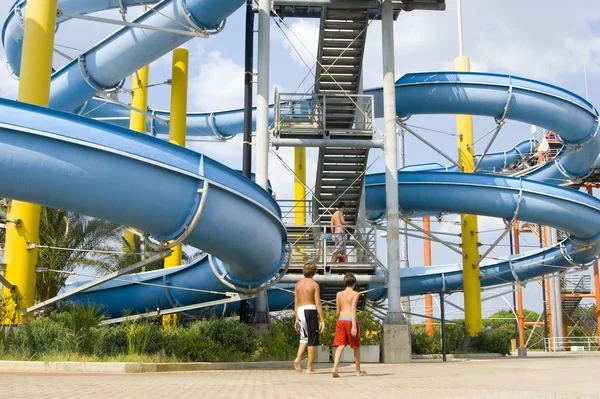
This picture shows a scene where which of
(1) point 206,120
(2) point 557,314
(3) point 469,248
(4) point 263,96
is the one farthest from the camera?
(2) point 557,314

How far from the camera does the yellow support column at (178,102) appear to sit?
700 inches

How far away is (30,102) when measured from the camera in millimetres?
12672

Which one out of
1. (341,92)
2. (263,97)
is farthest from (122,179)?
(341,92)

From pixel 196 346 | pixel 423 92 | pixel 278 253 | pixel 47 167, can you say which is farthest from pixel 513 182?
pixel 47 167

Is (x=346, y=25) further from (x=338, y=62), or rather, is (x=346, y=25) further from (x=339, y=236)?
(x=339, y=236)

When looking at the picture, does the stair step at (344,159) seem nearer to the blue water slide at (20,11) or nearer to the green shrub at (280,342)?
the green shrub at (280,342)

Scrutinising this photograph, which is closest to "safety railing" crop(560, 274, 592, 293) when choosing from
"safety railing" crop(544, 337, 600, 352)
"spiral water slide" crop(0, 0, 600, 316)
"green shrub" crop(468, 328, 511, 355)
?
"safety railing" crop(544, 337, 600, 352)

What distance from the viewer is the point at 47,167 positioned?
852 centimetres

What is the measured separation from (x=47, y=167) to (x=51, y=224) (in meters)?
9.71

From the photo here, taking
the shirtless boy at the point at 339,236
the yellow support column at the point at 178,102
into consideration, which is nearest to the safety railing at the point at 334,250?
the shirtless boy at the point at 339,236

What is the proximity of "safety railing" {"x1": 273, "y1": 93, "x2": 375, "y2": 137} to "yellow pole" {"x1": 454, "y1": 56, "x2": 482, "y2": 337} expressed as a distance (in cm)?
→ 448

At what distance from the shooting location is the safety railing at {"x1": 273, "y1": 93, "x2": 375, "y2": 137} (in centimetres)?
1712

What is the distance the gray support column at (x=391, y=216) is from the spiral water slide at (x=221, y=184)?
1.24 m

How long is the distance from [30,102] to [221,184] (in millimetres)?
4691
